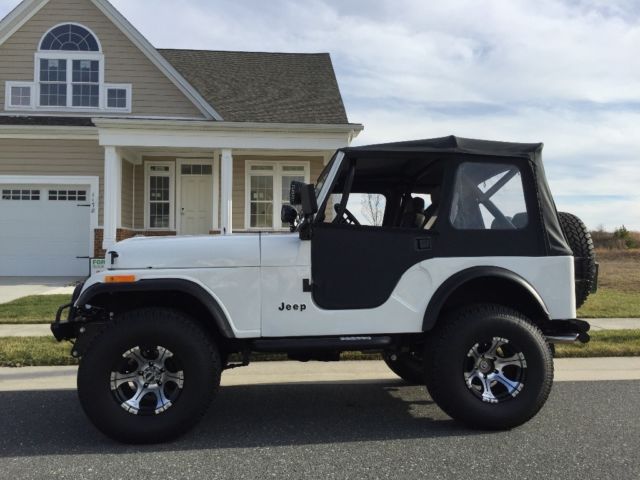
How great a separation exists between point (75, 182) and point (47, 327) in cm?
778

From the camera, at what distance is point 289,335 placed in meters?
4.32

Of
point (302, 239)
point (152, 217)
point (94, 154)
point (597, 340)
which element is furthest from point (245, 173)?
point (302, 239)

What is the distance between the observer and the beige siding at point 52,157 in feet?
49.1

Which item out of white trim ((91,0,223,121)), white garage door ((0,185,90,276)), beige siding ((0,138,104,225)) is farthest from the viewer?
white trim ((91,0,223,121))

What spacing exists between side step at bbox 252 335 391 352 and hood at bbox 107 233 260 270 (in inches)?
23.4

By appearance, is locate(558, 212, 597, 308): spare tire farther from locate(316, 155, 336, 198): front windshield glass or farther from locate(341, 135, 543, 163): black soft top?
locate(316, 155, 336, 198): front windshield glass

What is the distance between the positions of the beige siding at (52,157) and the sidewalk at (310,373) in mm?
9777

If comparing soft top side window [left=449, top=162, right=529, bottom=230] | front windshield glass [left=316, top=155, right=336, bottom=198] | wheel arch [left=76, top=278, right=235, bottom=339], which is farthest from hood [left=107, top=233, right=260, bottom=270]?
soft top side window [left=449, top=162, right=529, bottom=230]

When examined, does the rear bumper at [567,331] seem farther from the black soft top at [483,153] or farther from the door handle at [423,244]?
the door handle at [423,244]

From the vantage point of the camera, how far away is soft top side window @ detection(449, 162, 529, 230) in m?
4.55

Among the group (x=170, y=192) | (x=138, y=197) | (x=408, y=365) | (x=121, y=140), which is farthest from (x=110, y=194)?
(x=408, y=365)

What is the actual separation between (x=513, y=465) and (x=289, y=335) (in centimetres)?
173

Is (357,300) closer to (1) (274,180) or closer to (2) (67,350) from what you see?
(2) (67,350)

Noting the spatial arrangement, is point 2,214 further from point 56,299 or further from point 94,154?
point 56,299
